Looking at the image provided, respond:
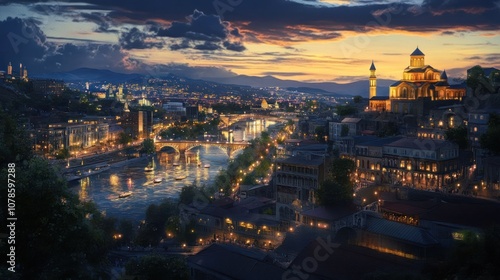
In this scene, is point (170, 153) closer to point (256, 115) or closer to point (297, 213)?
point (297, 213)

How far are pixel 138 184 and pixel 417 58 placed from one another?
38.0 ft

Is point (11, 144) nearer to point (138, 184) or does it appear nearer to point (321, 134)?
point (321, 134)

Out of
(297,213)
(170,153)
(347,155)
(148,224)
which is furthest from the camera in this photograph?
(170,153)

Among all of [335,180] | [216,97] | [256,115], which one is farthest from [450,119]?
[216,97]

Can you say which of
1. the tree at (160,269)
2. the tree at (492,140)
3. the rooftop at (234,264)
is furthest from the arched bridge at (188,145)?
the tree at (160,269)

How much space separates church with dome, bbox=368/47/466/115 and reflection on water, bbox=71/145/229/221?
24.0ft

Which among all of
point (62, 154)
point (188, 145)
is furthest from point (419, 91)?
point (62, 154)

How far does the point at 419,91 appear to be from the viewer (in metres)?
18.0

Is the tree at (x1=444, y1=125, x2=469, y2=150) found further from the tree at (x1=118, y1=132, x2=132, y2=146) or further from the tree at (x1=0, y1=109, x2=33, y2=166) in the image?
the tree at (x1=118, y1=132, x2=132, y2=146)

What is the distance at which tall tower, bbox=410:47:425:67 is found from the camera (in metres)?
19.7

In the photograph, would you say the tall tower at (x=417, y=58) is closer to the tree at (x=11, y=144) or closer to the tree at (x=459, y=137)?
the tree at (x=459, y=137)

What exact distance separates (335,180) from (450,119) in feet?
18.3

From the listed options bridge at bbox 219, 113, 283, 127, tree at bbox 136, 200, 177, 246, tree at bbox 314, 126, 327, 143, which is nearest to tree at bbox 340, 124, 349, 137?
tree at bbox 314, 126, 327, 143

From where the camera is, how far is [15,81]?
3866cm
